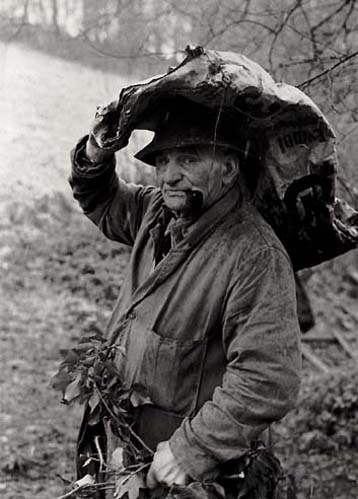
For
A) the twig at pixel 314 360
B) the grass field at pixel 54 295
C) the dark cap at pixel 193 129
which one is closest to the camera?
the dark cap at pixel 193 129

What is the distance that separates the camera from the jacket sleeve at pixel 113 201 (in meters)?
3.45

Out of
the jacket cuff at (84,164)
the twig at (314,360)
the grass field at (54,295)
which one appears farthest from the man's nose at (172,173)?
the twig at (314,360)

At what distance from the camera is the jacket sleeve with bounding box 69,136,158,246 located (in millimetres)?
3449

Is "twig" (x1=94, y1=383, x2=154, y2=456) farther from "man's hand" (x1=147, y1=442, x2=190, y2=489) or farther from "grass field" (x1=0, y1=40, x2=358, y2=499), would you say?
"grass field" (x1=0, y1=40, x2=358, y2=499)

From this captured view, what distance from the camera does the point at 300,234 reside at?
131 inches

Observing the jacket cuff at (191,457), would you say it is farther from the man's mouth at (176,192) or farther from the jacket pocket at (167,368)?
the man's mouth at (176,192)

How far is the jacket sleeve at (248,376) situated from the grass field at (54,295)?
299 cm

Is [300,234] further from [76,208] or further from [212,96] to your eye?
[76,208]

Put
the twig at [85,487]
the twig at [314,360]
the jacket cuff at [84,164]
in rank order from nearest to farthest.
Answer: the twig at [85,487] → the jacket cuff at [84,164] → the twig at [314,360]

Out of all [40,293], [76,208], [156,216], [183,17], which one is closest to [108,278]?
[40,293]

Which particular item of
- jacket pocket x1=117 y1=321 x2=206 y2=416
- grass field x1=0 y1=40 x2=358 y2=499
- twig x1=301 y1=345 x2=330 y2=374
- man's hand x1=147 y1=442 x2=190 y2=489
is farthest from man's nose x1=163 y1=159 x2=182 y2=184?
twig x1=301 y1=345 x2=330 y2=374

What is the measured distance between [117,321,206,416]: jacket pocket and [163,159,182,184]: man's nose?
1.66ft

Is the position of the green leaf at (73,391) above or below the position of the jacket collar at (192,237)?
below

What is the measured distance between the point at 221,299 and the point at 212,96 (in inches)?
25.7
